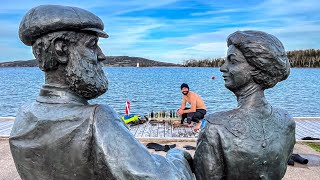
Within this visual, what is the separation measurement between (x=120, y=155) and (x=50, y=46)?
0.72 meters

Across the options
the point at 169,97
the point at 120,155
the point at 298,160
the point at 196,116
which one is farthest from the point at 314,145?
the point at 169,97

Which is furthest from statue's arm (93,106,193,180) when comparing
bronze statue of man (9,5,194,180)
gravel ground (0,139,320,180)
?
gravel ground (0,139,320,180)

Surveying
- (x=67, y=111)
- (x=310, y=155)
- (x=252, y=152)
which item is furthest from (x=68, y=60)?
(x=310, y=155)

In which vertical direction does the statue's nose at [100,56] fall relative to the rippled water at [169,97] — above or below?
above

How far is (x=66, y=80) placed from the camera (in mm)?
2264

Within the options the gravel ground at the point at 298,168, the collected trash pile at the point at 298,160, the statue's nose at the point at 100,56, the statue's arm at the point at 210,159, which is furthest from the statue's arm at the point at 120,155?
the collected trash pile at the point at 298,160

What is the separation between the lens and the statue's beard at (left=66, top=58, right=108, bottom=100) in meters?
2.21

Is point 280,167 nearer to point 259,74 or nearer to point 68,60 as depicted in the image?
point 259,74

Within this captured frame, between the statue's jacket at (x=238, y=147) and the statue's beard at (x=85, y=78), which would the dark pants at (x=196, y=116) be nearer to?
the statue's jacket at (x=238, y=147)

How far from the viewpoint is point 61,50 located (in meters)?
2.19

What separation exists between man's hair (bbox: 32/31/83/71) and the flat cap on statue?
26 mm

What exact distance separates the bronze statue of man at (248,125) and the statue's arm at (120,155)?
976mm

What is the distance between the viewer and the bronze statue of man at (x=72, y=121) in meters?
2.01

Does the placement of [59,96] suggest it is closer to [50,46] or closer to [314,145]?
[50,46]
